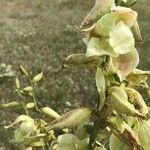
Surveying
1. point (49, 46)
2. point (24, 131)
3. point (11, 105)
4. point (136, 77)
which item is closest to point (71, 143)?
point (136, 77)

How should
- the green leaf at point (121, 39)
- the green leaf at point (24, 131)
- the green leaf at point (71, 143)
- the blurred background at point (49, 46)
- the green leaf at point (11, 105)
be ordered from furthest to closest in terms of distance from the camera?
the blurred background at point (49, 46) < the green leaf at point (11, 105) < the green leaf at point (24, 131) < the green leaf at point (71, 143) < the green leaf at point (121, 39)

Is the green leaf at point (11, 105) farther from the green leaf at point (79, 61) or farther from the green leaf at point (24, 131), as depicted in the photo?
the green leaf at point (79, 61)

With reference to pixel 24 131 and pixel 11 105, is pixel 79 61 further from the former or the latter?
pixel 11 105

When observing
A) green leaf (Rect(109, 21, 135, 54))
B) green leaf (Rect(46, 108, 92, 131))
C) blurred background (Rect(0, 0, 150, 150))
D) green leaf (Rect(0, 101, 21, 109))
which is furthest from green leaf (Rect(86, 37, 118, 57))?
blurred background (Rect(0, 0, 150, 150))

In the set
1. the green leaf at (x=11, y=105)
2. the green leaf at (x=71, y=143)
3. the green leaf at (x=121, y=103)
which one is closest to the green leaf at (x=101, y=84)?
the green leaf at (x=121, y=103)

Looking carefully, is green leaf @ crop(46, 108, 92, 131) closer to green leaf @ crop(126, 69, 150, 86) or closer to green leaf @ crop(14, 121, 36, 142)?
green leaf @ crop(126, 69, 150, 86)

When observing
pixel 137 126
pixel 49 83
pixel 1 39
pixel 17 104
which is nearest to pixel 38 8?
pixel 1 39
